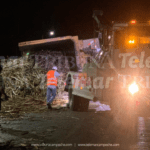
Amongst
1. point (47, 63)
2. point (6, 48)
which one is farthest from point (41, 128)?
point (6, 48)

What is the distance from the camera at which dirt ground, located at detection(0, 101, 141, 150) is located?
480 cm

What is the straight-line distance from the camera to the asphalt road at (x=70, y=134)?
4.81 meters

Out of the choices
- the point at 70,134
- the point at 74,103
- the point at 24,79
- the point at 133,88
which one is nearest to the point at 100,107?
the point at 74,103

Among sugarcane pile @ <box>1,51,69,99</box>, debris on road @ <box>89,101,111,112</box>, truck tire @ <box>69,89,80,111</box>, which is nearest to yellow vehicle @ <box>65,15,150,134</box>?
truck tire @ <box>69,89,80,111</box>

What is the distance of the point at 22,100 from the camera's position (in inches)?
469

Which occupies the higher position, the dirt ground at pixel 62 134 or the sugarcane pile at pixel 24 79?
the sugarcane pile at pixel 24 79

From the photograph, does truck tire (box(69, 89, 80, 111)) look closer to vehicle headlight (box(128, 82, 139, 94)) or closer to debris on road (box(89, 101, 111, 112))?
debris on road (box(89, 101, 111, 112))

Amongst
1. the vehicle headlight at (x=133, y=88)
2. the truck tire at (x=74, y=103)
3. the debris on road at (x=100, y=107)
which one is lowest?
the debris on road at (x=100, y=107)

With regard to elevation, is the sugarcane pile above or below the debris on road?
above

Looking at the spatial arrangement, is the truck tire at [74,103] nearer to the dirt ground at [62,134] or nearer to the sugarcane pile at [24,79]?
the dirt ground at [62,134]

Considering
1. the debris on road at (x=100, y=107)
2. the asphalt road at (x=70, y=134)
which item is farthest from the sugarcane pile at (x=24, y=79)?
the asphalt road at (x=70, y=134)

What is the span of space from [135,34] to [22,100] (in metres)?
6.57

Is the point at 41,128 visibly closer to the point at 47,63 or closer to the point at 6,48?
the point at 47,63

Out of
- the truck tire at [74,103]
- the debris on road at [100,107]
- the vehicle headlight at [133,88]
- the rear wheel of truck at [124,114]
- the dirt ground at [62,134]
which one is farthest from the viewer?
the debris on road at [100,107]
